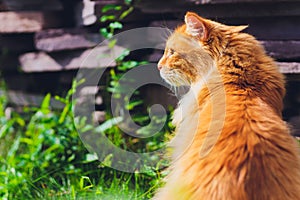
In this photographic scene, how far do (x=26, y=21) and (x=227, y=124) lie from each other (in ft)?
9.97

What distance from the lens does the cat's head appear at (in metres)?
2.79

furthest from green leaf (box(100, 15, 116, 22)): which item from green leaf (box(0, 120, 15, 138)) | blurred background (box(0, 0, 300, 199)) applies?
green leaf (box(0, 120, 15, 138))

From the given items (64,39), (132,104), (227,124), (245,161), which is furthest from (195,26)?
(64,39)

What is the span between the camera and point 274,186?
233 cm

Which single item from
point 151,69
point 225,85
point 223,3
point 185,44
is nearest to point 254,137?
point 225,85

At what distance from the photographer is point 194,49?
9.39ft

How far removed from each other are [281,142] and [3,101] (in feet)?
11.1

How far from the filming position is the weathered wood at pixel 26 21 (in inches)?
193

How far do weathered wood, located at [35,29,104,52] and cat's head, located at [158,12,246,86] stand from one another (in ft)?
5.43

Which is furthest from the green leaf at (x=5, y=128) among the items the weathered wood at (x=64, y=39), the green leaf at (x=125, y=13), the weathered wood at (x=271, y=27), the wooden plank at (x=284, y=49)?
the wooden plank at (x=284, y=49)

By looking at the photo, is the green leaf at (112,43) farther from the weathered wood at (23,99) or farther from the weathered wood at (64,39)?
the weathered wood at (23,99)

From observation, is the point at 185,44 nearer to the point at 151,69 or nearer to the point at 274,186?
the point at 274,186

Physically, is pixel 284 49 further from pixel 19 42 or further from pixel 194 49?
pixel 19 42

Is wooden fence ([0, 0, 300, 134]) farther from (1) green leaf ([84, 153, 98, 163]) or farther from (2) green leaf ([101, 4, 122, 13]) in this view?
(1) green leaf ([84, 153, 98, 163])
